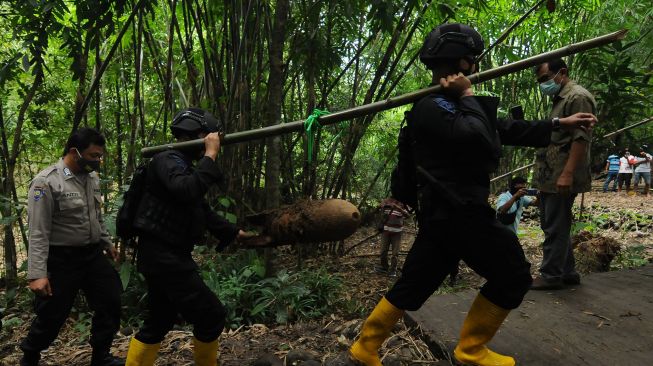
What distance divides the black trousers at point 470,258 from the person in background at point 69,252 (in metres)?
1.96

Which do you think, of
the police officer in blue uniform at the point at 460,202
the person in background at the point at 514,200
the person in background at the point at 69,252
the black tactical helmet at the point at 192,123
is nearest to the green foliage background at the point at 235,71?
the person in background at the point at 69,252

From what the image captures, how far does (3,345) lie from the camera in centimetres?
363

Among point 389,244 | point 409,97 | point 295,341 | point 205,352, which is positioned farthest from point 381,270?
point 409,97

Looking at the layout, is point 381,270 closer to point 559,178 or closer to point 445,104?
point 559,178

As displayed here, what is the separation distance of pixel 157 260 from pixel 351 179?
4.06 metres

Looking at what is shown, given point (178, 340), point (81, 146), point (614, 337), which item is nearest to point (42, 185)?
point (81, 146)

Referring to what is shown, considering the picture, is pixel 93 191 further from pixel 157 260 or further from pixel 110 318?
pixel 157 260

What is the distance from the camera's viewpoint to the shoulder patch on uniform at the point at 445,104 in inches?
78.9

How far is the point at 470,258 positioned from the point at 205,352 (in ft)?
4.89

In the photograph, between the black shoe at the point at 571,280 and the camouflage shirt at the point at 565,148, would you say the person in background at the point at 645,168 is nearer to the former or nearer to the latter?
the black shoe at the point at 571,280

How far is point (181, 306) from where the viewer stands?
7.39ft

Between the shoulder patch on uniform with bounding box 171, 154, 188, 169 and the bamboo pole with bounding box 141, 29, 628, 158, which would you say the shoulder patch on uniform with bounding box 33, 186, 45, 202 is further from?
the shoulder patch on uniform with bounding box 171, 154, 188, 169

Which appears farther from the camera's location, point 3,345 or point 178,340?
point 3,345

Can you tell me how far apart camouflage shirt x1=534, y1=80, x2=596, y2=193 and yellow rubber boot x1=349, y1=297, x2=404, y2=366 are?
1.85 m
